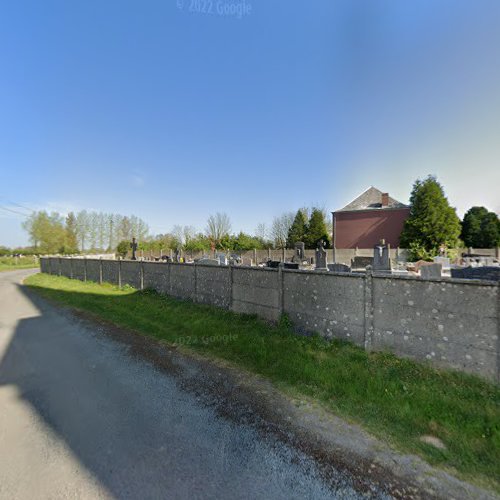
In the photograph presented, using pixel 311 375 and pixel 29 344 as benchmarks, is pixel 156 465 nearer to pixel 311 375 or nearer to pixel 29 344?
pixel 311 375

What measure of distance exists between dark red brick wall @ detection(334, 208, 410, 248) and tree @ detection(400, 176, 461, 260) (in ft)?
17.1

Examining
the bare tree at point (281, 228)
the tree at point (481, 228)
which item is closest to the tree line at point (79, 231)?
the bare tree at point (281, 228)

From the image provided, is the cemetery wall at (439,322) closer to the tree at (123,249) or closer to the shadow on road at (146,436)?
the shadow on road at (146,436)

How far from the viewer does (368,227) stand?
34.8m

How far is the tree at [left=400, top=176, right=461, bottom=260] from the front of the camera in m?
25.5

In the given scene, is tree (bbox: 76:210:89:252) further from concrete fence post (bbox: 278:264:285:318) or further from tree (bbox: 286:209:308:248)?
concrete fence post (bbox: 278:264:285:318)

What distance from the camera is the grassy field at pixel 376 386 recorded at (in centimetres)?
272

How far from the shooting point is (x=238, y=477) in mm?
2418

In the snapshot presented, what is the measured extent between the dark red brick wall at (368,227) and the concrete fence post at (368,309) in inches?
1214

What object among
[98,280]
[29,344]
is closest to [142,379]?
[29,344]

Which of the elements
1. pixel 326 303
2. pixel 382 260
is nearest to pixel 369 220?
pixel 382 260

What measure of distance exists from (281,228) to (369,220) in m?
15.4

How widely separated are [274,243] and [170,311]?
37.5 metres

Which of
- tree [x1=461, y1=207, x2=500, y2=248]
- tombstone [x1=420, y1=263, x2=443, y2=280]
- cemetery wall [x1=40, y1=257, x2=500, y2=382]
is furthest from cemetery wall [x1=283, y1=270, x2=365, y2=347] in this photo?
tree [x1=461, y1=207, x2=500, y2=248]
